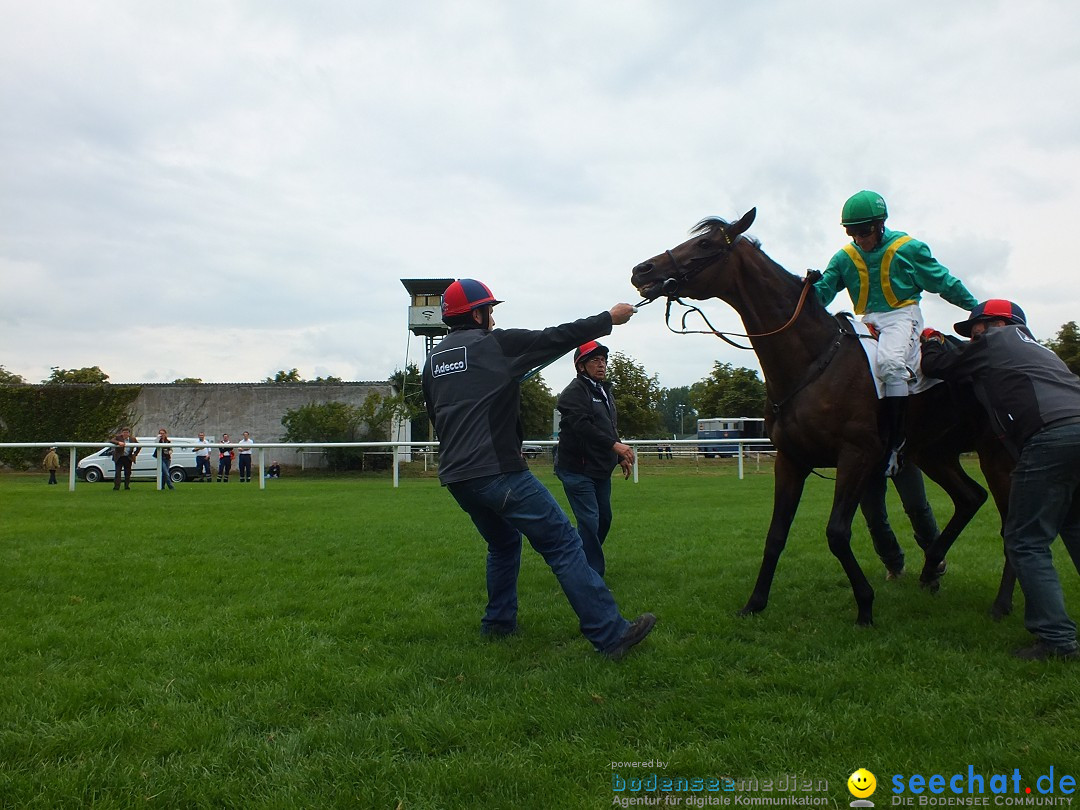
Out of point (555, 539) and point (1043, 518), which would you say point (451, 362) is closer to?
point (555, 539)

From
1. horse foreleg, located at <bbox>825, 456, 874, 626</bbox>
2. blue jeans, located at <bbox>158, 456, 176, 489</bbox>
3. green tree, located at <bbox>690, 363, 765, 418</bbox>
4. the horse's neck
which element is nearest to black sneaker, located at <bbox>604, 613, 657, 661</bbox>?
horse foreleg, located at <bbox>825, 456, 874, 626</bbox>

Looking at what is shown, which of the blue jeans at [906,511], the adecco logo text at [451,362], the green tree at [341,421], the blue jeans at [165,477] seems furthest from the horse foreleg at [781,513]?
the green tree at [341,421]

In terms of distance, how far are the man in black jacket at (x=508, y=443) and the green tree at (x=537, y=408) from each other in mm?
41159

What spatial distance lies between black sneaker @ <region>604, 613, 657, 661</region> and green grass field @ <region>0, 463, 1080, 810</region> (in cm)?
7

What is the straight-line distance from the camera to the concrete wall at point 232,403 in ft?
118

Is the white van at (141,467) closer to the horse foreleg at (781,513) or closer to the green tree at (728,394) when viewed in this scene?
the horse foreleg at (781,513)

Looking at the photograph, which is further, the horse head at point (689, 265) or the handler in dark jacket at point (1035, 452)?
the horse head at point (689, 265)

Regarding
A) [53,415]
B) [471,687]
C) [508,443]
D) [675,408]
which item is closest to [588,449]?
[508,443]

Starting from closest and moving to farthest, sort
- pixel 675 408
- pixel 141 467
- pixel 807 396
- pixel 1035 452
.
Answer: pixel 1035 452 → pixel 807 396 → pixel 141 467 → pixel 675 408

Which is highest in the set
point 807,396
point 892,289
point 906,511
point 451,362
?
point 892,289

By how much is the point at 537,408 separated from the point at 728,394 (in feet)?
42.3

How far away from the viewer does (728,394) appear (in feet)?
164
